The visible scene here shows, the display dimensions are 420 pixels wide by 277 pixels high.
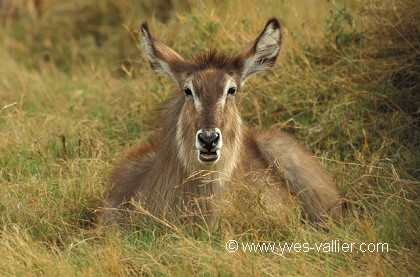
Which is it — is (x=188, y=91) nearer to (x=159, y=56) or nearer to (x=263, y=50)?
(x=159, y=56)

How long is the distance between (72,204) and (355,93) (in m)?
2.66

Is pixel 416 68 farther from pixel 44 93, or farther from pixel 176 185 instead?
pixel 44 93

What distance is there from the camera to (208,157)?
18.6ft

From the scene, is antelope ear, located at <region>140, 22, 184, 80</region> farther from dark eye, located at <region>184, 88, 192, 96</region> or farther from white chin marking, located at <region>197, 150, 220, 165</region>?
white chin marking, located at <region>197, 150, 220, 165</region>

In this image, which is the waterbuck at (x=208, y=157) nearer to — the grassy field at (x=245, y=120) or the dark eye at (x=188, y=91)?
the dark eye at (x=188, y=91)

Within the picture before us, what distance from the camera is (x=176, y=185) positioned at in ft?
19.7

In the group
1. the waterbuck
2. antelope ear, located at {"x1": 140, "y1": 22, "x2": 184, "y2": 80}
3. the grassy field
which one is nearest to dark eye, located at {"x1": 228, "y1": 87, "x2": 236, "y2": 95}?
the waterbuck

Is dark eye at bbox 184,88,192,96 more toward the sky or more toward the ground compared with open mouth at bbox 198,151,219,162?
more toward the sky

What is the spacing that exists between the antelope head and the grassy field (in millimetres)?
529

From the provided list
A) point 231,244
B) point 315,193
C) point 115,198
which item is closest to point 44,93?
point 115,198

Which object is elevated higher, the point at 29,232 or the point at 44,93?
the point at 44,93

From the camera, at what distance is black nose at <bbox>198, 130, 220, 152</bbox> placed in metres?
5.61

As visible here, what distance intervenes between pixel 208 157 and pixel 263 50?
1.05 metres

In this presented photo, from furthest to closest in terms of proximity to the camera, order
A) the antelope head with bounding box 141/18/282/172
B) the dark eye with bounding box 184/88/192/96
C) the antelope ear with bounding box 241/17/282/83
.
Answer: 1. the antelope ear with bounding box 241/17/282/83
2. the dark eye with bounding box 184/88/192/96
3. the antelope head with bounding box 141/18/282/172
